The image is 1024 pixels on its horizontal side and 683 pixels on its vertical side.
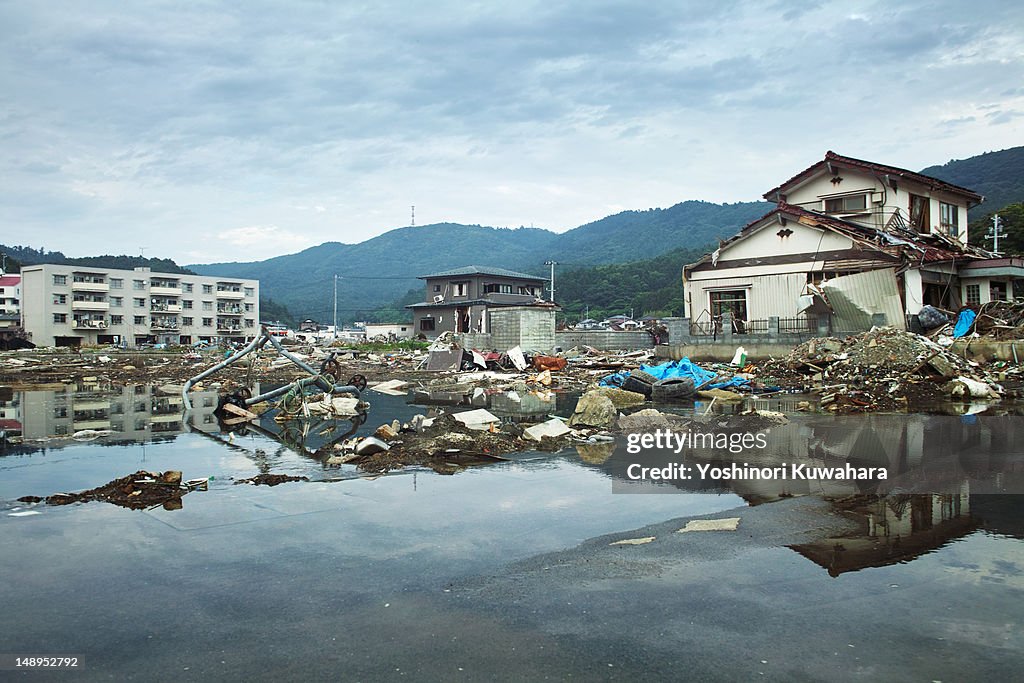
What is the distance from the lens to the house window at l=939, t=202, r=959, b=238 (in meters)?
28.6

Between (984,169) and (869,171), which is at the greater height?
(984,169)

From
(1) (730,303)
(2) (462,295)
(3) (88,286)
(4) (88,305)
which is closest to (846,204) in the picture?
(1) (730,303)

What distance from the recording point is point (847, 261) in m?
23.8

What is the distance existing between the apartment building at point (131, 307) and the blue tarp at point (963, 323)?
73.5 m

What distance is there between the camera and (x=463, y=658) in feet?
10.7

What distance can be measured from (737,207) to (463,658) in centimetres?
17242

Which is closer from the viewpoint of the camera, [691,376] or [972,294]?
[691,376]

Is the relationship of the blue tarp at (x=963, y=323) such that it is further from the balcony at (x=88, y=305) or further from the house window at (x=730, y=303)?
the balcony at (x=88, y=305)

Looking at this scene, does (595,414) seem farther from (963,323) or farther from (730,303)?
(730,303)

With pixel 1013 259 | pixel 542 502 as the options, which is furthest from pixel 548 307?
pixel 542 502

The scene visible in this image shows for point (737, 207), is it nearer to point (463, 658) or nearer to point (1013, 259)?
point (1013, 259)

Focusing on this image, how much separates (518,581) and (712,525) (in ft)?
6.28

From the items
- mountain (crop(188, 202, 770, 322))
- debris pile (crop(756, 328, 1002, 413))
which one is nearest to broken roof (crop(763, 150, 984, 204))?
debris pile (crop(756, 328, 1002, 413))

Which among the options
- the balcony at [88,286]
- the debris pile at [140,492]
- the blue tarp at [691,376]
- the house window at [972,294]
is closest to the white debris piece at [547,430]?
the debris pile at [140,492]
